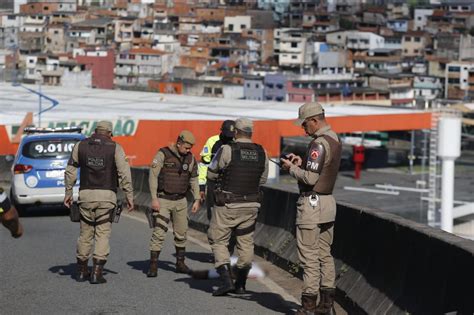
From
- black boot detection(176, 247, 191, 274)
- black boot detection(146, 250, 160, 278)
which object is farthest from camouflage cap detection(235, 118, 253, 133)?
black boot detection(176, 247, 191, 274)

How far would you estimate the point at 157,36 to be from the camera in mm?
195125

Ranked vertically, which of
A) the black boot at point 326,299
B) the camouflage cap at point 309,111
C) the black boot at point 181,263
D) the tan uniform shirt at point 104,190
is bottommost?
the black boot at point 181,263

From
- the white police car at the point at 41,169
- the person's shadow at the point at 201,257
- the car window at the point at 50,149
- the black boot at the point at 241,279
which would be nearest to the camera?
the black boot at the point at 241,279

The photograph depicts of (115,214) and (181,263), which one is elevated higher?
(115,214)

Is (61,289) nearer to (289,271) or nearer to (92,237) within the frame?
(92,237)

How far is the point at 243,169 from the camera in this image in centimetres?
1181

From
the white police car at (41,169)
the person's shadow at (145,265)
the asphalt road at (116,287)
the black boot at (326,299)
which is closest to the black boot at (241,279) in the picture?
the asphalt road at (116,287)

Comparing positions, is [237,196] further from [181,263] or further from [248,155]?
[181,263]

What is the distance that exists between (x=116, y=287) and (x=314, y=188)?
3.21m

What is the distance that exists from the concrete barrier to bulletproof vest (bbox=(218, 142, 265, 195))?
98 cm

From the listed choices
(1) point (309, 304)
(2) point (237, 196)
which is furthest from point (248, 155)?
(1) point (309, 304)

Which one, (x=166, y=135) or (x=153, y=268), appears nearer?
(x=153, y=268)

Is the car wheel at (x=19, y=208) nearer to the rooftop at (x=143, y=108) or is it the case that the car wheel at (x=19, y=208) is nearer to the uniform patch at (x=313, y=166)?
the uniform patch at (x=313, y=166)

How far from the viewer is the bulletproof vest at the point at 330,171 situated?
10117 millimetres
